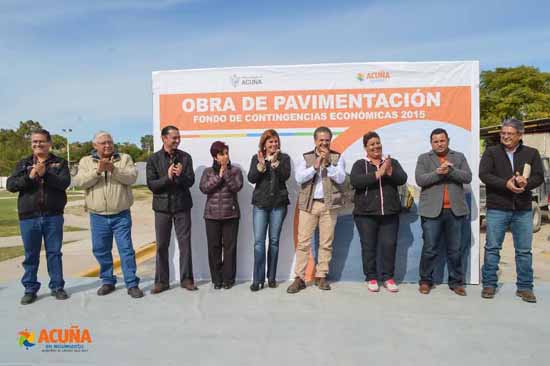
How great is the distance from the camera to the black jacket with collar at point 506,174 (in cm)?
396

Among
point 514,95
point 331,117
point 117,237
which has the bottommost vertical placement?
point 117,237

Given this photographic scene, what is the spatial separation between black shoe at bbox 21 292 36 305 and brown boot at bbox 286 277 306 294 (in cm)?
257

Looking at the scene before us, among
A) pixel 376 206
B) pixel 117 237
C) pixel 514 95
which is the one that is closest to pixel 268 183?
pixel 376 206

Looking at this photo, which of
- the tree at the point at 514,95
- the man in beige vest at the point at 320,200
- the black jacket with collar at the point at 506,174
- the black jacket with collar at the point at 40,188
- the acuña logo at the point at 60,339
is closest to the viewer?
the acuña logo at the point at 60,339

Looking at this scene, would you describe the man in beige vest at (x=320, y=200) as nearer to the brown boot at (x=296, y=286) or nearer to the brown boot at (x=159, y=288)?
the brown boot at (x=296, y=286)

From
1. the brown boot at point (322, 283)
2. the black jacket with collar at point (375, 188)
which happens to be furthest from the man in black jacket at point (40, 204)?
the black jacket with collar at point (375, 188)

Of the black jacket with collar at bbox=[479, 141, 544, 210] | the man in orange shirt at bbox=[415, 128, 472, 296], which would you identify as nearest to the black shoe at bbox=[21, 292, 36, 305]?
the man in orange shirt at bbox=[415, 128, 472, 296]

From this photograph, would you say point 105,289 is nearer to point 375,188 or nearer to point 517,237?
point 375,188

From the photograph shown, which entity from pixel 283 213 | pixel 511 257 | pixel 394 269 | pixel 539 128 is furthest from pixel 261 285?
pixel 539 128

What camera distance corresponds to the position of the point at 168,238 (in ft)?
14.9

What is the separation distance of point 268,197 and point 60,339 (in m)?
2.24

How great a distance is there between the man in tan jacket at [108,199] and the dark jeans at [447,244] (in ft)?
9.80

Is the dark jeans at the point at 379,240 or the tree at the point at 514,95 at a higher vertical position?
the tree at the point at 514,95

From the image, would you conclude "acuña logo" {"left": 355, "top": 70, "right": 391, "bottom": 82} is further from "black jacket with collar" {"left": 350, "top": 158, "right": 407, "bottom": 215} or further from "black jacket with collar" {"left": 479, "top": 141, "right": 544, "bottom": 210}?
"black jacket with collar" {"left": 479, "top": 141, "right": 544, "bottom": 210}
